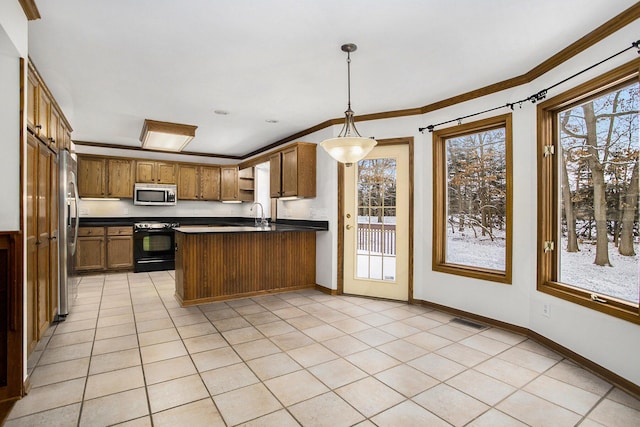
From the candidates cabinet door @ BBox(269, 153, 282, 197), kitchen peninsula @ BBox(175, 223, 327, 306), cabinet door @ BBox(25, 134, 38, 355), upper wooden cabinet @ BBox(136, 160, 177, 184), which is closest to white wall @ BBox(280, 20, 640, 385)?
kitchen peninsula @ BBox(175, 223, 327, 306)

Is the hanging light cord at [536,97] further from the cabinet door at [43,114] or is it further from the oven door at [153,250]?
the oven door at [153,250]

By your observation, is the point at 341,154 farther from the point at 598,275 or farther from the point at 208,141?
the point at 208,141

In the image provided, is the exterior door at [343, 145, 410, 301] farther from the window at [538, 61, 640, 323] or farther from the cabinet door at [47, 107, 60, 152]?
the cabinet door at [47, 107, 60, 152]

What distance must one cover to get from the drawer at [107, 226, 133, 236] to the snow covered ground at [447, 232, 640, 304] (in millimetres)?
5706

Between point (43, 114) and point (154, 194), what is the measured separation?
3961 mm

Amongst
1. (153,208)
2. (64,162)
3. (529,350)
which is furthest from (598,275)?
(153,208)

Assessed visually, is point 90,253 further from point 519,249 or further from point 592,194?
point 592,194

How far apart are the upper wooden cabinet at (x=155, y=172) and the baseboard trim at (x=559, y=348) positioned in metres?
5.35

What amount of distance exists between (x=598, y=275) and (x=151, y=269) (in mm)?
6353

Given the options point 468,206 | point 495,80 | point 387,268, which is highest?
point 495,80

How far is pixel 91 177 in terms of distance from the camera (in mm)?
6152

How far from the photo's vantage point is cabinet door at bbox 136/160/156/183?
6512 millimetres

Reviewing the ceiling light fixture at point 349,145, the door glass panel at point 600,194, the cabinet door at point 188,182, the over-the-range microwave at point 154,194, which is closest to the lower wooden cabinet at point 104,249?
the over-the-range microwave at point 154,194

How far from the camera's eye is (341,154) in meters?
2.91
